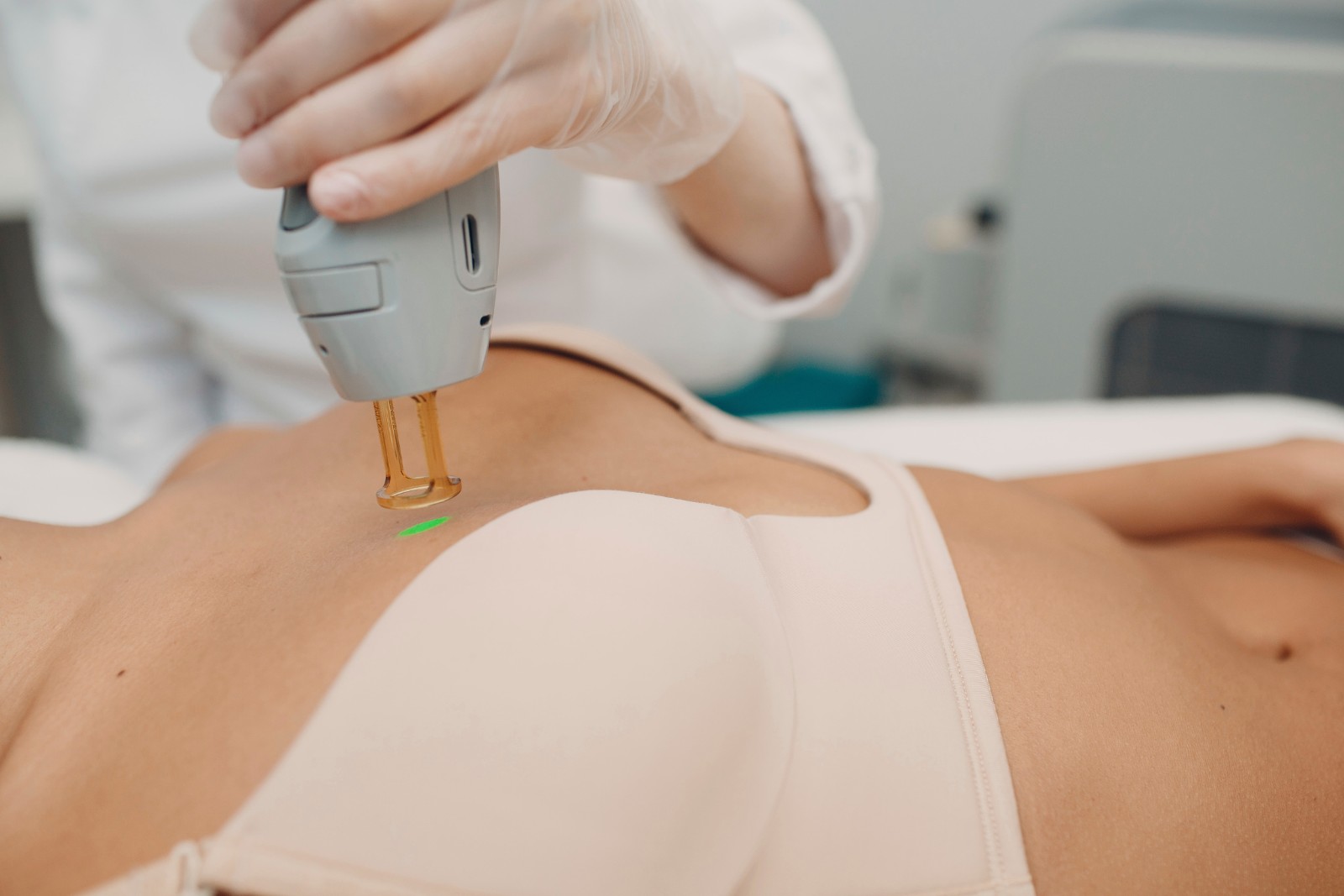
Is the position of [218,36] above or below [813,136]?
above

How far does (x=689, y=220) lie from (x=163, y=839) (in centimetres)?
67

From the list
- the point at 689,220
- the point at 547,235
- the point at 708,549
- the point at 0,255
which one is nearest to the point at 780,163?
the point at 689,220

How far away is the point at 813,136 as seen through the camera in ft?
2.78

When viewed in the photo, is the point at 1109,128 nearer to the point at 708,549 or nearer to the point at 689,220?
the point at 689,220

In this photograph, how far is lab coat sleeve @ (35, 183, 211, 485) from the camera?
42.1 inches

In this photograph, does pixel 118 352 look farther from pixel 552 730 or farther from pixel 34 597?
pixel 552 730

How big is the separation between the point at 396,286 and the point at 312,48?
9cm

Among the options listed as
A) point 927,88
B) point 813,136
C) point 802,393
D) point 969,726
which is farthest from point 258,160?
point 927,88

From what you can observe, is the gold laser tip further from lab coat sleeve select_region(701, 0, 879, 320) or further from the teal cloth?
the teal cloth

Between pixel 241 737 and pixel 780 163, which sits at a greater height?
pixel 780 163

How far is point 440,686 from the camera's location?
350mm

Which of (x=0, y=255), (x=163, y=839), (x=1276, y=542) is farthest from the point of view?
(x=0, y=255)

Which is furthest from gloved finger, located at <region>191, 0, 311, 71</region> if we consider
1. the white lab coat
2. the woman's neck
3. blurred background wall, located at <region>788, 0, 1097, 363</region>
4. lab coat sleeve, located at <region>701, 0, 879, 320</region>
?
blurred background wall, located at <region>788, 0, 1097, 363</region>

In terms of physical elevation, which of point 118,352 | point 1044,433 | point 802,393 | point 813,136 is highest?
point 813,136
